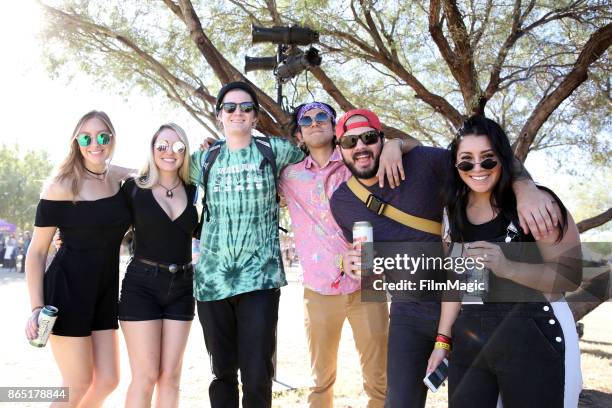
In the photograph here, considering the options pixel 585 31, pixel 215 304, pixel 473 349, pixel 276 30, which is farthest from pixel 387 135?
pixel 473 349

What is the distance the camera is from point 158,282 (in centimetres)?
364

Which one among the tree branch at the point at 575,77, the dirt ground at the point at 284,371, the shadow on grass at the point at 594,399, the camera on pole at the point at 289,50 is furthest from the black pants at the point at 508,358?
the tree branch at the point at 575,77

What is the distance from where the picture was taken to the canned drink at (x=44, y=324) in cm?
343

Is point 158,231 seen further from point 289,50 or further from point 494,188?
point 289,50

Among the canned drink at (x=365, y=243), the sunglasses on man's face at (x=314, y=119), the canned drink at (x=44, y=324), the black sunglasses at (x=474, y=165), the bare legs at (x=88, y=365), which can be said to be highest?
the sunglasses on man's face at (x=314, y=119)

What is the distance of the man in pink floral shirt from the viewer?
3.77 m

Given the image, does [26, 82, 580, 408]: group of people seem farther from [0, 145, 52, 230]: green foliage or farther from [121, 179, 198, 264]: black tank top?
[0, 145, 52, 230]: green foliage

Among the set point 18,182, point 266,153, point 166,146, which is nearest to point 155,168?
point 166,146

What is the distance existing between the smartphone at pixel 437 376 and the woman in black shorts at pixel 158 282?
1.70 meters

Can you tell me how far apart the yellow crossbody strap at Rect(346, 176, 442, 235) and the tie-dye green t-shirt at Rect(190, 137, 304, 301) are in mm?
717

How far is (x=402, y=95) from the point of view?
11.5m

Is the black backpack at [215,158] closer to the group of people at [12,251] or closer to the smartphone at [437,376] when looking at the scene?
the smartphone at [437,376]

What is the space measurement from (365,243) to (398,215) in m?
0.34

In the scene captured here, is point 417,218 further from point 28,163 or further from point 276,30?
point 28,163
